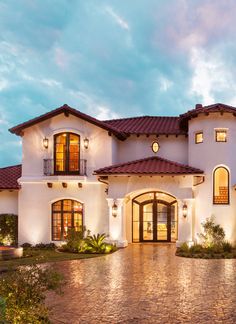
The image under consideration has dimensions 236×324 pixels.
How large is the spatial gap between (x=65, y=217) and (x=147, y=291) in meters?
11.5

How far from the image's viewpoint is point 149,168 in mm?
21609

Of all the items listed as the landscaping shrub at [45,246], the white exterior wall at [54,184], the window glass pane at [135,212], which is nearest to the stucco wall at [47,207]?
the white exterior wall at [54,184]

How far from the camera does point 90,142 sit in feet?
74.4

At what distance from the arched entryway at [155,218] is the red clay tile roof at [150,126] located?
128 inches

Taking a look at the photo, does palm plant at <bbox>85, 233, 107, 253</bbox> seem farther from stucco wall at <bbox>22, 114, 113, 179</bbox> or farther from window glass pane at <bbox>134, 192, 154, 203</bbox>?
Result: window glass pane at <bbox>134, 192, 154, 203</bbox>

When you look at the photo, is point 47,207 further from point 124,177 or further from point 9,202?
point 124,177

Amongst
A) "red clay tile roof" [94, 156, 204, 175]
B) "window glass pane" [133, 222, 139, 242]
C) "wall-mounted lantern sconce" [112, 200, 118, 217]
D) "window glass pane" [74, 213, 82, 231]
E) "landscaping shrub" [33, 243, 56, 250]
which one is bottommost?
"landscaping shrub" [33, 243, 56, 250]

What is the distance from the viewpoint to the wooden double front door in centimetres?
2344

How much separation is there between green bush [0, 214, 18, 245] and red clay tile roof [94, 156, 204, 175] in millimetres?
5385

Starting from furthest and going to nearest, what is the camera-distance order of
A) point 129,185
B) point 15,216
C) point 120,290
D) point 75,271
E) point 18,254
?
point 15,216, point 129,185, point 18,254, point 75,271, point 120,290

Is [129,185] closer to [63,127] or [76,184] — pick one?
[76,184]

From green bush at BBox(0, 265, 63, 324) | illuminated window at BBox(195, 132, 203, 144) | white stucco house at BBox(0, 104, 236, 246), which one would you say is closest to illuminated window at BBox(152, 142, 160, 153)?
white stucco house at BBox(0, 104, 236, 246)

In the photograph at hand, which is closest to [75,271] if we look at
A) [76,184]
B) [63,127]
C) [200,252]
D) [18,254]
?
[18,254]

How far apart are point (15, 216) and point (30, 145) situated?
12.4 ft
